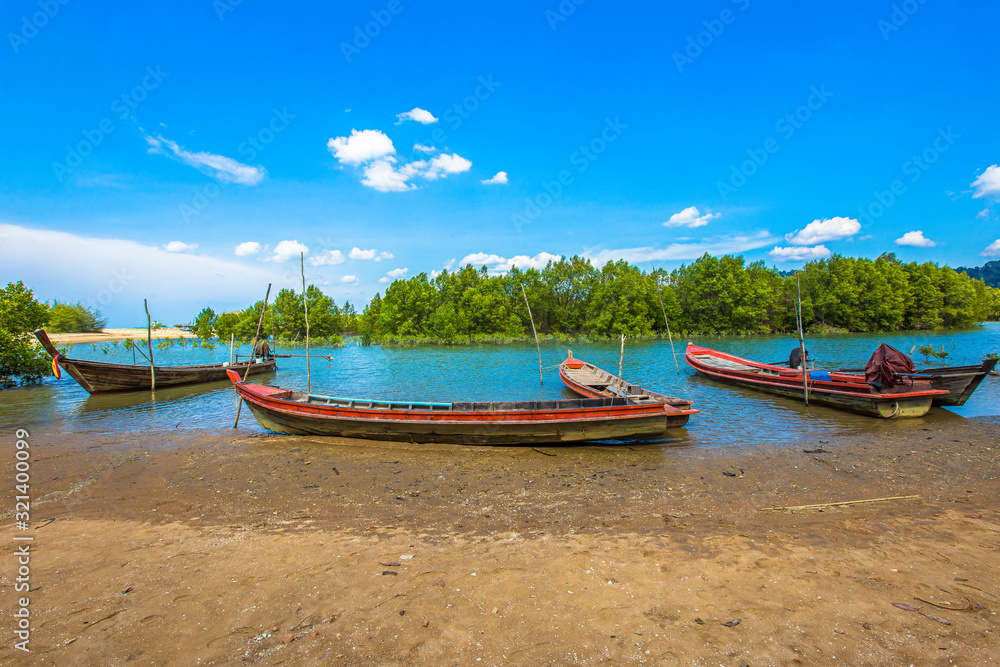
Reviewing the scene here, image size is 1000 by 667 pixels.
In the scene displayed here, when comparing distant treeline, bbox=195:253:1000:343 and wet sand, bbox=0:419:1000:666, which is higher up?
distant treeline, bbox=195:253:1000:343

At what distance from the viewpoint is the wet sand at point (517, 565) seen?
382 cm

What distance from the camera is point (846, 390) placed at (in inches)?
606

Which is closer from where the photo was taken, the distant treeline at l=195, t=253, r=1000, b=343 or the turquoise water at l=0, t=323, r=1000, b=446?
the turquoise water at l=0, t=323, r=1000, b=446

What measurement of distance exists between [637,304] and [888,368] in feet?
168

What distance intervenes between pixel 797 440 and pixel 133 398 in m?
29.4

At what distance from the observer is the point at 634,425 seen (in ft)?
38.7

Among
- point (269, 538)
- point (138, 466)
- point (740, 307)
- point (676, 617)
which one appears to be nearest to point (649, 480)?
point (676, 617)

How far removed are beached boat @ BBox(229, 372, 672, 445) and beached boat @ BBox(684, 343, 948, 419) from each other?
8558 mm

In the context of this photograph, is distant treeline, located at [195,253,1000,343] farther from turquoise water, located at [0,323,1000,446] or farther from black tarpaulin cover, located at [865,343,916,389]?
black tarpaulin cover, located at [865,343,916,389]

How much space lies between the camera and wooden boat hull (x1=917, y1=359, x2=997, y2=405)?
15195 mm

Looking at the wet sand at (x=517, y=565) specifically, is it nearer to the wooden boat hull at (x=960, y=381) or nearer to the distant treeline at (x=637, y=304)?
the wooden boat hull at (x=960, y=381)

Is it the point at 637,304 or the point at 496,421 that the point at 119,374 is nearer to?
the point at 496,421

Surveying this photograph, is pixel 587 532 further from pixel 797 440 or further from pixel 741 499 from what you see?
pixel 797 440

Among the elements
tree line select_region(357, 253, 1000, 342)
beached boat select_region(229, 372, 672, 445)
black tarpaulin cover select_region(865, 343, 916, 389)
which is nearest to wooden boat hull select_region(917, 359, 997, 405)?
black tarpaulin cover select_region(865, 343, 916, 389)
